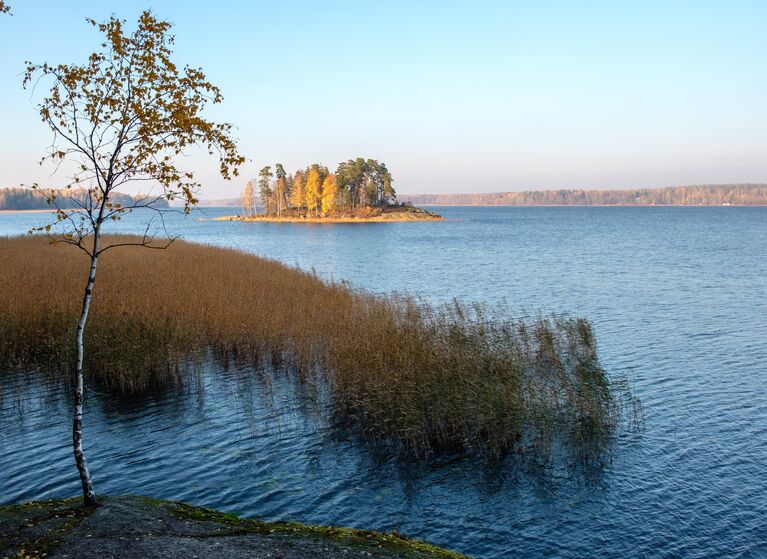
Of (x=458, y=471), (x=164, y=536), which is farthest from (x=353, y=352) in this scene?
(x=164, y=536)

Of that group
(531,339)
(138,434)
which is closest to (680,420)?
(531,339)

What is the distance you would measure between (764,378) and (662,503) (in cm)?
1080

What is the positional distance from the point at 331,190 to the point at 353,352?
137803 millimetres

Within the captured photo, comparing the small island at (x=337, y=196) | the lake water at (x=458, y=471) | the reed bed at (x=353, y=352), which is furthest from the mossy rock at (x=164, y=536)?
the small island at (x=337, y=196)

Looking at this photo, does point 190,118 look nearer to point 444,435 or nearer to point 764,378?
point 444,435

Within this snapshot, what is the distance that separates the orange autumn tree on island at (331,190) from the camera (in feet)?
516

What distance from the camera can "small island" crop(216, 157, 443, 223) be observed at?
517 feet

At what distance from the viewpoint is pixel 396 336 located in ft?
60.5

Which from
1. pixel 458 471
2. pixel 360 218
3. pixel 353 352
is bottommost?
pixel 458 471

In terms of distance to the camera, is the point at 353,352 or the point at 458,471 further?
the point at 353,352

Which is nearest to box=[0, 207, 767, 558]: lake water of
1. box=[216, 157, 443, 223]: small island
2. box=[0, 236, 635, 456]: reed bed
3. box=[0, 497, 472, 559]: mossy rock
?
box=[0, 236, 635, 456]: reed bed

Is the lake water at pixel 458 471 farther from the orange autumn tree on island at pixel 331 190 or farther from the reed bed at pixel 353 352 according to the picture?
the orange autumn tree on island at pixel 331 190

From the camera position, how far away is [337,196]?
163m

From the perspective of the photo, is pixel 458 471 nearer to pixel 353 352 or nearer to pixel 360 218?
pixel 353 352
